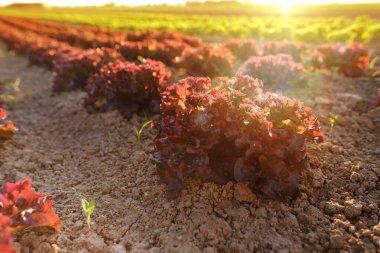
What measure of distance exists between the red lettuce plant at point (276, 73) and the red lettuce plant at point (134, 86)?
1.25 metres

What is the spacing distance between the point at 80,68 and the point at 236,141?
4.81 meters

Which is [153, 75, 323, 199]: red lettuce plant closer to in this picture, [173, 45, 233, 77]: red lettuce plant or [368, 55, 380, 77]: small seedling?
[173, 45, 233, 77]: red lettuce plant

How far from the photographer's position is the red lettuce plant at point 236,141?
299 cm

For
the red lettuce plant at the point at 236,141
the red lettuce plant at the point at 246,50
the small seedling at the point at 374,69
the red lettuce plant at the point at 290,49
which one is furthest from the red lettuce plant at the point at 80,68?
the small seedling at the point at 374,69

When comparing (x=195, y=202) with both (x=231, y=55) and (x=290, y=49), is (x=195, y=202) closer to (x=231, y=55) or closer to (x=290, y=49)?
(x=231, y=55)

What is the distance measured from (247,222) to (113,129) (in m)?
2.53

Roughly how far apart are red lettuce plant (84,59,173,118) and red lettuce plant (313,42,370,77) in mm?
3191

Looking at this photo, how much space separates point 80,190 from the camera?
12.1 ft

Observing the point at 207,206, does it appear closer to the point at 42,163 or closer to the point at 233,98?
the point at 233,98

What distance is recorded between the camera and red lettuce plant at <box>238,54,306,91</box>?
5590 millimetres

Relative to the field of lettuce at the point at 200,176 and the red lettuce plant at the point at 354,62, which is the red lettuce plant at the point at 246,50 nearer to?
Answer: the red lettuce plant at the point at 354,62

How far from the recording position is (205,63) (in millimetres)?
6340

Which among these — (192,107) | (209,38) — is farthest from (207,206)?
(209,38)

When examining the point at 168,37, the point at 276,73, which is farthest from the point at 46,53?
the point at 276,73
